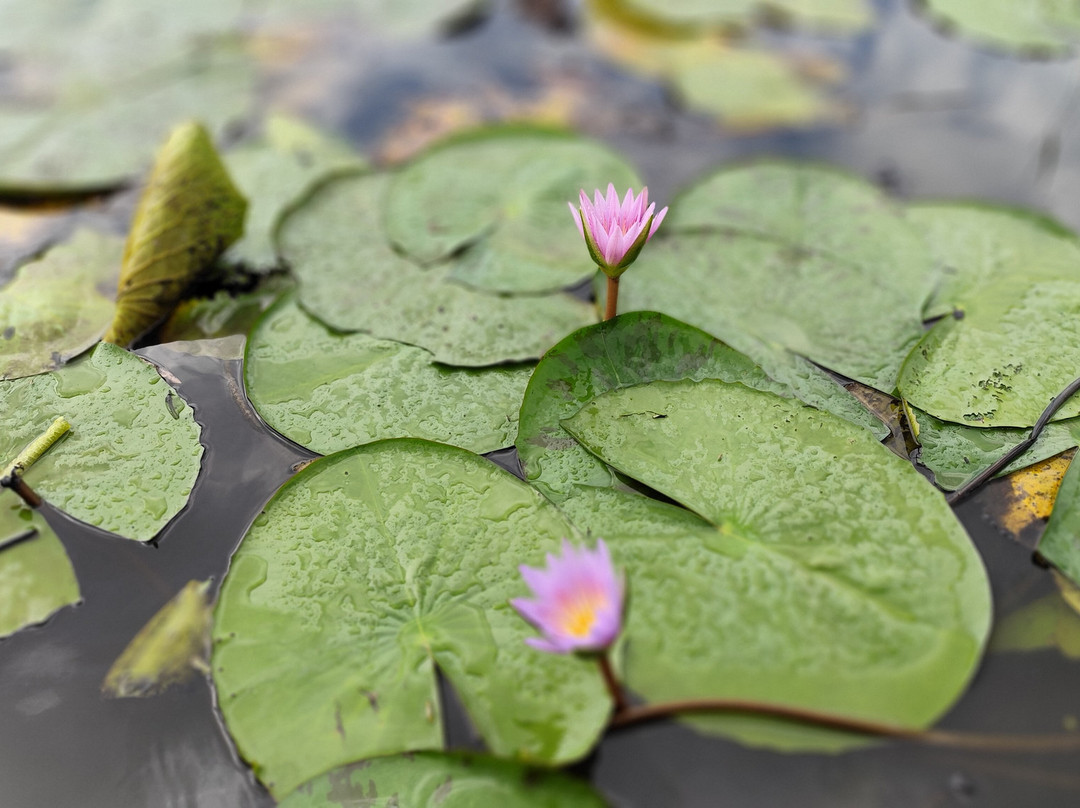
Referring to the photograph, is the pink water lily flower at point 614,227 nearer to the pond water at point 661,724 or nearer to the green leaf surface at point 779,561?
the green leaf surface at point 779,561

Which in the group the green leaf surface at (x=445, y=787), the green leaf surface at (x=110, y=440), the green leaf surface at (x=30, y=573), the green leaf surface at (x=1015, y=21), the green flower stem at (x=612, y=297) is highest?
the green leaf surface at (x=1015, y=21)

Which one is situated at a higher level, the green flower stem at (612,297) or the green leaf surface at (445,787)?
the green flower stem at (612,297)

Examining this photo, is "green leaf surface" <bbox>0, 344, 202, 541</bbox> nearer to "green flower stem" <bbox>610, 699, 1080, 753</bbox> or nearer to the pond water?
the pond water

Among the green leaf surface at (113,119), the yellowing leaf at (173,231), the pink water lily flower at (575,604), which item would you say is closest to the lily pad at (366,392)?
the yellowing leaf at (173,231)

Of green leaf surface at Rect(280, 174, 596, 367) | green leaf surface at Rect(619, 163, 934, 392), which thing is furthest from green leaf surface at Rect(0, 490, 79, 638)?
green leaf surface at Rect(619, 163, 934, 392)

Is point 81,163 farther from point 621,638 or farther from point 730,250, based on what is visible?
point 621,638

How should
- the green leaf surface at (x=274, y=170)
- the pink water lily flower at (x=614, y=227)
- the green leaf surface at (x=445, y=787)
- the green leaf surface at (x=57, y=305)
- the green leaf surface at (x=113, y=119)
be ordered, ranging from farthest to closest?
the green leaf surface at (x=113, y=119), the green leaf surface at (x=274, y=170), the green leaf surface at (x=57, y=305), the pink water lily flower at (x=614, y=227), the green leaf surface at (x=445, y=787)

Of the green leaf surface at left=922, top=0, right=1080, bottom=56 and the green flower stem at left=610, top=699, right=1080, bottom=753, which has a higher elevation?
the green leaf surface at left=922, top=0, right=1080, bottom=56
